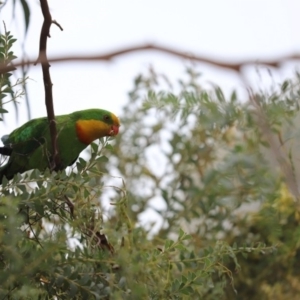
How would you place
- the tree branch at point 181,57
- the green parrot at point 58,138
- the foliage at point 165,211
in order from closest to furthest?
1. the tree branch at point 181,57
2. the foliage at point 165,211
3. the green parrot at point 58,138

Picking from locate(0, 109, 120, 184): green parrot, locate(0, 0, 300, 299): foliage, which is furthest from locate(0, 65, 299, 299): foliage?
locate(0, 109, 120, 184): green parrot

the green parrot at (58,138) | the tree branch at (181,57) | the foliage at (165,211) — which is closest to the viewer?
the tree branch at (181,57)

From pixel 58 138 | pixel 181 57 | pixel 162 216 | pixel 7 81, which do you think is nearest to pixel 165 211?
pixel 162 216

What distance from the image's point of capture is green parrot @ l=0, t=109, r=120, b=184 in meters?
0.95

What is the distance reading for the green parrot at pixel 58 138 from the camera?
946mm

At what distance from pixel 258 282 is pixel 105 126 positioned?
0.45 metres

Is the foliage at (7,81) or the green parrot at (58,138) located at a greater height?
the foliage at (7,81)

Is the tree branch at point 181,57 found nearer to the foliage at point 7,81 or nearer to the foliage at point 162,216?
the foliage at point 162,216

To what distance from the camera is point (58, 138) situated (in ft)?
3.55

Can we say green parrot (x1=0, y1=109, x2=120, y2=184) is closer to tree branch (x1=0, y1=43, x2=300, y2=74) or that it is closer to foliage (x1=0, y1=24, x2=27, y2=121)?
foliage (x1=0, y1=24, x2=27, y2=121)

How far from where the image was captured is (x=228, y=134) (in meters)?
1.37

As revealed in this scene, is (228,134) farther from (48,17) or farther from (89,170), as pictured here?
(48,17)

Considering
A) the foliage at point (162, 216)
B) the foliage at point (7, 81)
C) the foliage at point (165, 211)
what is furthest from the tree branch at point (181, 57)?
the foliage at point (7, 81)

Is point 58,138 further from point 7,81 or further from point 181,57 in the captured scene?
point 181,57
